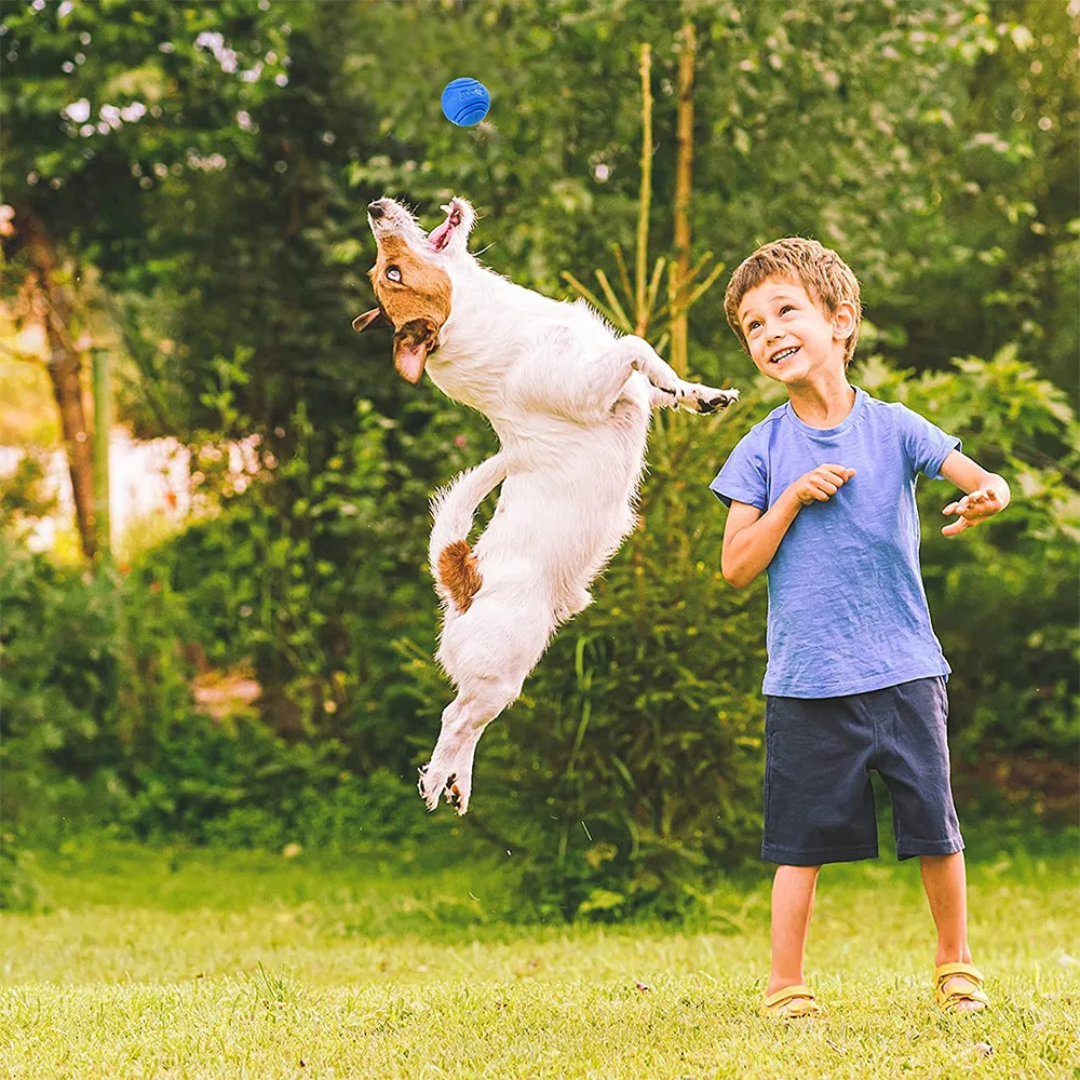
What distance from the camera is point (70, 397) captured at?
9.33 metres

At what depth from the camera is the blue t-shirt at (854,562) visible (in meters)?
2.83

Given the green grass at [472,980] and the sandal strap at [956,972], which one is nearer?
the green grass at [472,980]

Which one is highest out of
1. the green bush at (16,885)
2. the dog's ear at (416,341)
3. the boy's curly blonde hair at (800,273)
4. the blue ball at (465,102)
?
the blue ball at (465,102)

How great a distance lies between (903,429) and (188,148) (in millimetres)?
6725

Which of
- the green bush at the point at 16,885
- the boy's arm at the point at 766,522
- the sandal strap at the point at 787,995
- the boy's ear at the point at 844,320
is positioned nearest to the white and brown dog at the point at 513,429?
the boy's arm at the point at 766,522

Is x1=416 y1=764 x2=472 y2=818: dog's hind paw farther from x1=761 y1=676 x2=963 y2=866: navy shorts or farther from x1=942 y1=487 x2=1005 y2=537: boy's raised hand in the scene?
x1=942 y1=487 x2=1005 y2=537: boy's raised hand

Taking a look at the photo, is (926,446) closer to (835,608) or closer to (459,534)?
(835,608)

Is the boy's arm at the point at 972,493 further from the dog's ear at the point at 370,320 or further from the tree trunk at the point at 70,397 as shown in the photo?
the tree trunk at the point at 70,397

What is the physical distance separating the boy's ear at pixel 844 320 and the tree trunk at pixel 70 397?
7.24 metres

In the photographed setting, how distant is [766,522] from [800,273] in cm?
49

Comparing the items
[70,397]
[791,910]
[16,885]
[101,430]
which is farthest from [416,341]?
[70,397]

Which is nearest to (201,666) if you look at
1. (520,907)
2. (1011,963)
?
Result: (520,907)

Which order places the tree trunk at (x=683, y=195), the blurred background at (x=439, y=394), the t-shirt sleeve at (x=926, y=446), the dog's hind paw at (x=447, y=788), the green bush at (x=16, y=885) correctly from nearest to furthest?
the dog's hind paw at (x=447, y=788), the t-shirt sleeve at (x=926, y=446), the tree trunk at (x=683, y=195), the blurred background at (x=439, y=394), the green bush at (x=16, y=885)

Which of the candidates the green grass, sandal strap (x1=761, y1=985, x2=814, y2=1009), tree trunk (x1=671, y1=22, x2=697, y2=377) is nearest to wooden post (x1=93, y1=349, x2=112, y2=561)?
the green grass
